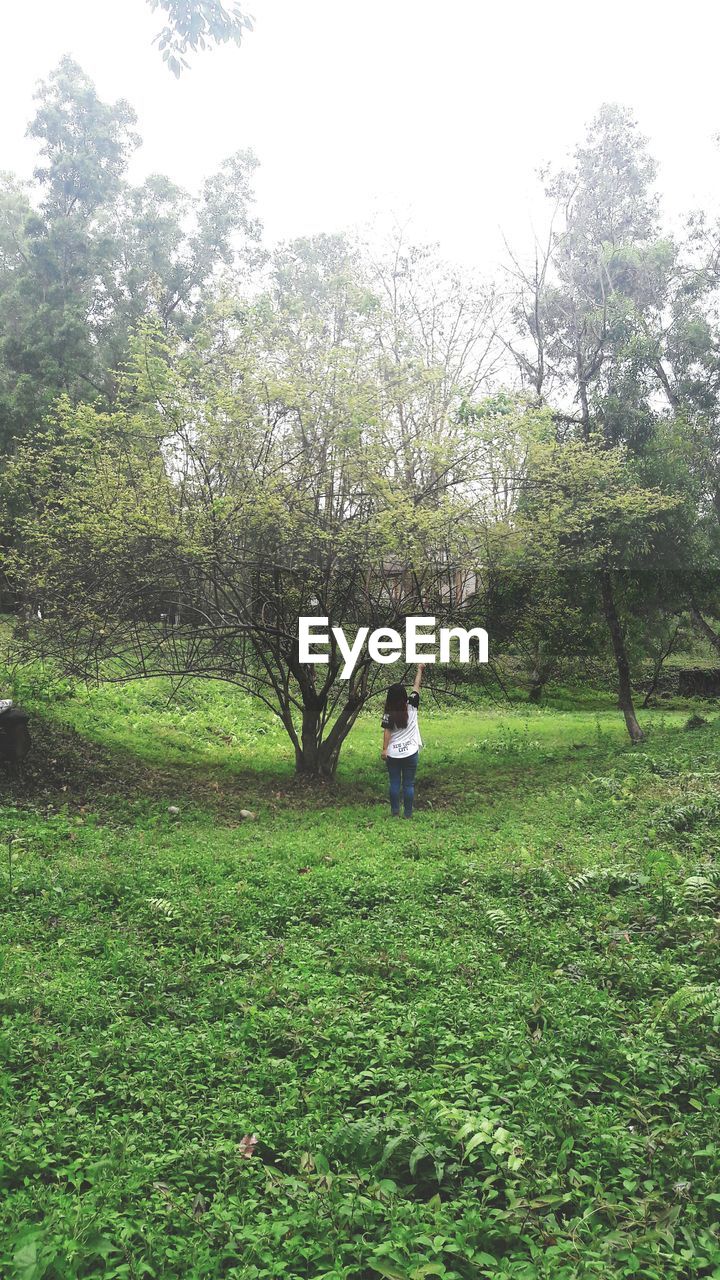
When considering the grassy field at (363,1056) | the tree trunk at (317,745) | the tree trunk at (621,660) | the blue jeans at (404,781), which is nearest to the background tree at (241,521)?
the tree trunk at (317,745)

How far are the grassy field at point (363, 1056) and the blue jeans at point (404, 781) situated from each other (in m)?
1.83

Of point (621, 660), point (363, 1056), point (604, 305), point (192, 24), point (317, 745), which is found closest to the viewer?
point (363, 1056)

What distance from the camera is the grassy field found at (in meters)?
2.77

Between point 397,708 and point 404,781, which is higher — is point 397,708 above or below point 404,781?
above

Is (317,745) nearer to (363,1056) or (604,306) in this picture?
(363,1056)

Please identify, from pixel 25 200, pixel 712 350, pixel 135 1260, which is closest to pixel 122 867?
pixel 135 1260

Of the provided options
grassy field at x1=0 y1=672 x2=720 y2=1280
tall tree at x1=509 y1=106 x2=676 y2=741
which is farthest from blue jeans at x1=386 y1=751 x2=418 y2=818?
tall tree at x1=509 y1=106 x2=676 y2=741

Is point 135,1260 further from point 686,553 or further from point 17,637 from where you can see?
point 686,553

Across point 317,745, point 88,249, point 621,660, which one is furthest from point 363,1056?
point 88,249

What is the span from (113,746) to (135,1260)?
10.9 metres

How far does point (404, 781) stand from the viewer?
10117mm

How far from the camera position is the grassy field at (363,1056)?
109 inches

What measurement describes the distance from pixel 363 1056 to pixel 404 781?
6289 millimetres

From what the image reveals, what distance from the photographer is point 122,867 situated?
721 centimetres
